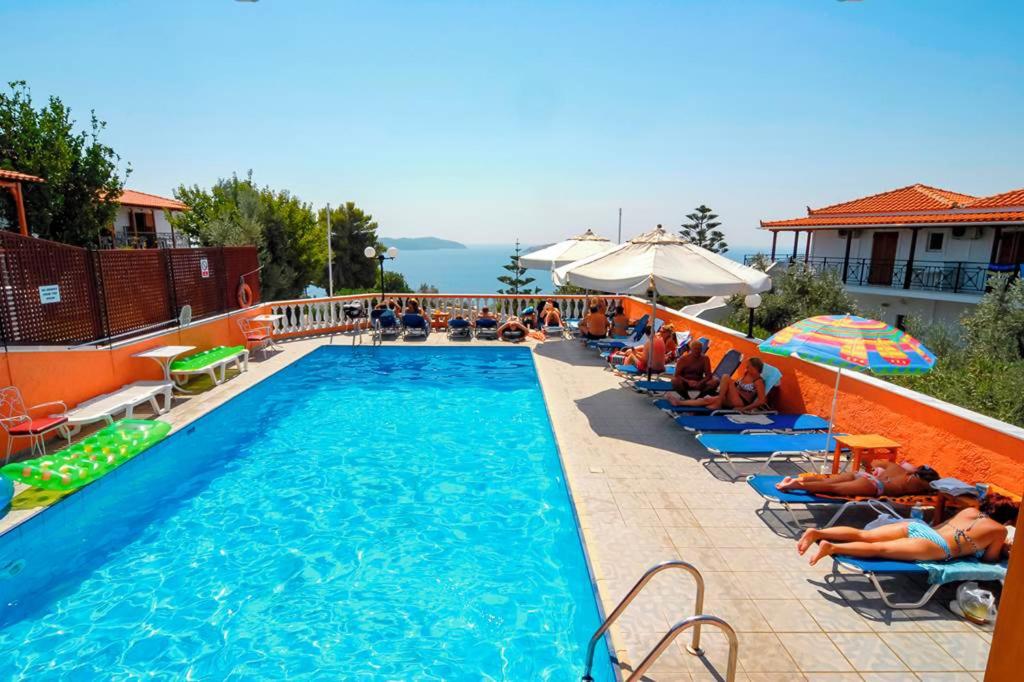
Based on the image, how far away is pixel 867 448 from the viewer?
5512 millimetres

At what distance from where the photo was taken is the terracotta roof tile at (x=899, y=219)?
61.7 feet

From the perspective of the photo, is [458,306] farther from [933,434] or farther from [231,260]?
[933,434]

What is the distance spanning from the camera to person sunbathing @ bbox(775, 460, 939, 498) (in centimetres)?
496

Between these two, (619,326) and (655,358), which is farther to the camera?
(619,326)

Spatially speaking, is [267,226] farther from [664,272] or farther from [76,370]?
[664,272]

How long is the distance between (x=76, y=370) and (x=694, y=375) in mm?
9553

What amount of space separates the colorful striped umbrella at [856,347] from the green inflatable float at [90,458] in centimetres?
802

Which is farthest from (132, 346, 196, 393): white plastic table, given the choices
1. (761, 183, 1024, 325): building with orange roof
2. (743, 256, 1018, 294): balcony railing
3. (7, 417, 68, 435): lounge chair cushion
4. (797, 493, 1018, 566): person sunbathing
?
(761, 183, 1024, 325): building with orange roof

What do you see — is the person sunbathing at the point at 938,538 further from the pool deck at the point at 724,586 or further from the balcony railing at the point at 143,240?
the balcony railing at the point at 143,240

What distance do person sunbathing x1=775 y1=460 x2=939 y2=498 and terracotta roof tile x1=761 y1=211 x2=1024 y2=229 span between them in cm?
1918

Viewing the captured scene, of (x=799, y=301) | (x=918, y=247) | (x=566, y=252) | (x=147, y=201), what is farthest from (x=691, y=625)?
(x=147, y=201)

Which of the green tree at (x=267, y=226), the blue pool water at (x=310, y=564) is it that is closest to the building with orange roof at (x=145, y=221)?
the green tree at (x=267, y=226)

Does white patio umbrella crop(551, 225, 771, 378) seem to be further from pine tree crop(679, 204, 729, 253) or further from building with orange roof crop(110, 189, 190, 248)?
pine tree crop(679, 204, 729, 253)

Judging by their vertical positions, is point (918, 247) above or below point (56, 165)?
below
